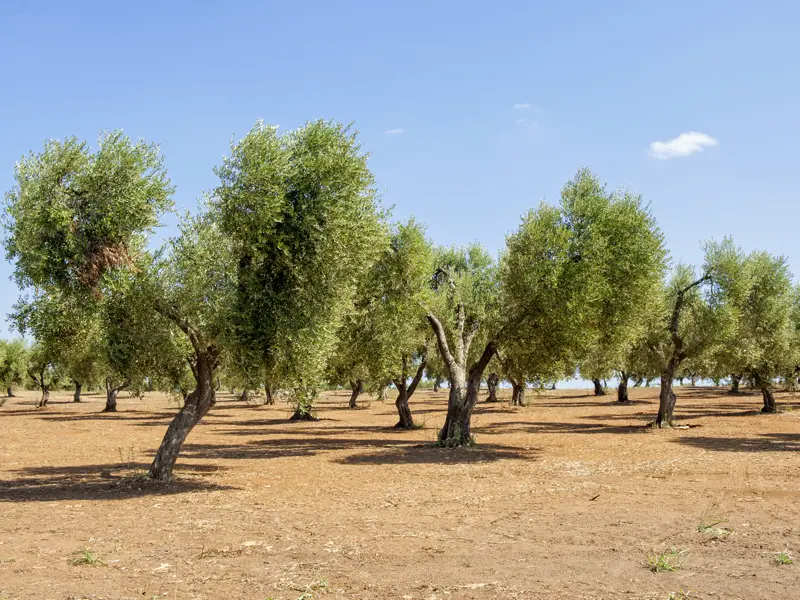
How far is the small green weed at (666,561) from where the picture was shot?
35.6 ft

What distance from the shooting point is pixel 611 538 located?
43.0 feet

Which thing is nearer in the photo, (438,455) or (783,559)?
(783,559)

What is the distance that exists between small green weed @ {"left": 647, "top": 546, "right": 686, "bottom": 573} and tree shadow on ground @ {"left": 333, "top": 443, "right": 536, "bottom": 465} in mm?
14769

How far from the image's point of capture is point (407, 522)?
1523 centimetres

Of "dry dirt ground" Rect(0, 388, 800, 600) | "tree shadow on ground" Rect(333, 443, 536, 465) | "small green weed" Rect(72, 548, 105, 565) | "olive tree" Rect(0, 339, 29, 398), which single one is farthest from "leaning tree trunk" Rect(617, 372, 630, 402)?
"olive tree" Rect(0, 339, 29, 398)

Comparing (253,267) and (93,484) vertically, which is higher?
(253,267)

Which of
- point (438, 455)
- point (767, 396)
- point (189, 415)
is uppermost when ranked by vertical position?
point (189, 415)

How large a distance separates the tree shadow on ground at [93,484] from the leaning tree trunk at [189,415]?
1.78ft

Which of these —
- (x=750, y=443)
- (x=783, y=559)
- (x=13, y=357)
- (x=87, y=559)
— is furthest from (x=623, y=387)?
(x=13, y=357)

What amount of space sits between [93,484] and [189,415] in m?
4.17

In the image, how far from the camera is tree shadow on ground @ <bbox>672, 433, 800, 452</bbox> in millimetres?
29109

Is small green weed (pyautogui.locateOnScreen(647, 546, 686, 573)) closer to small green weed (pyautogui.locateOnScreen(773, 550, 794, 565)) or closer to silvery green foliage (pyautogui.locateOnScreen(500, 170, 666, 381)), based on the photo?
small green weed (pyautogui.locateOnScreen(773, 550, 794, 565))

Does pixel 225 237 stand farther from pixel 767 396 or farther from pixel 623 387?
pixel 623 387

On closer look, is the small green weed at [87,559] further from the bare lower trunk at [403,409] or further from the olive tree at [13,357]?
the olive tree at [13,357]
